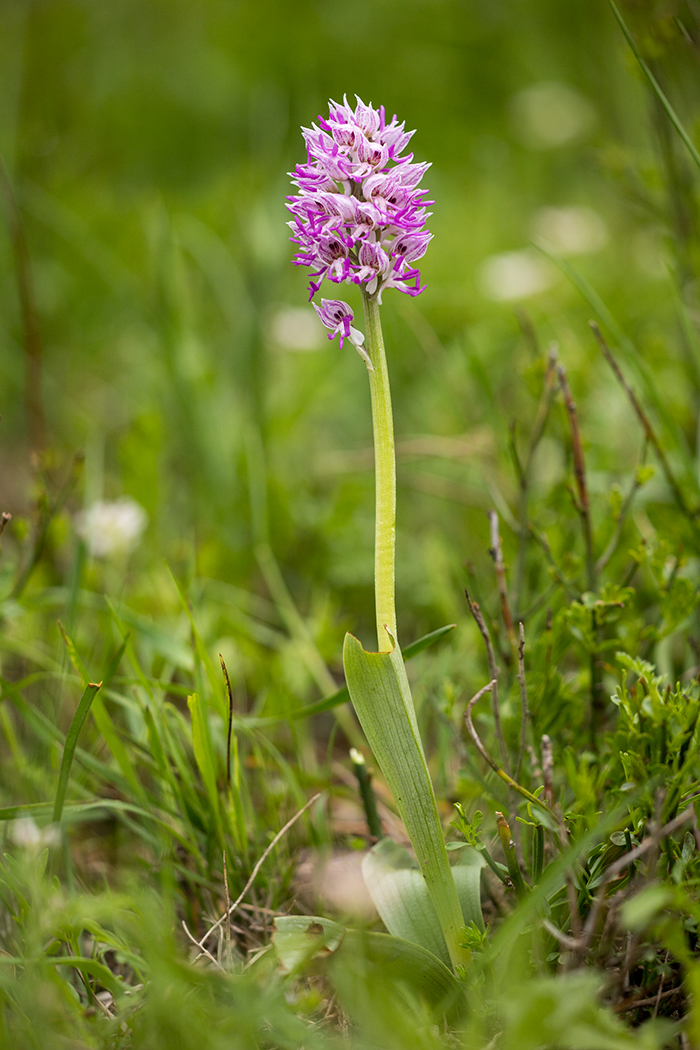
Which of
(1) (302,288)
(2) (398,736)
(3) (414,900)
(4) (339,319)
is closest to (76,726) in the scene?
(2) (398,736)

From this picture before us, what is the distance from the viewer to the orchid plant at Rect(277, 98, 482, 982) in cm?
100

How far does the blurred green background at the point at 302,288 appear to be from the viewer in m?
2.29

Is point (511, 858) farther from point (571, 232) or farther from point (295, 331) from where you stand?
point (571, 232)

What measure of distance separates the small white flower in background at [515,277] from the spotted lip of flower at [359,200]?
2.39m

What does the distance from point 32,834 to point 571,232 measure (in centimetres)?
366

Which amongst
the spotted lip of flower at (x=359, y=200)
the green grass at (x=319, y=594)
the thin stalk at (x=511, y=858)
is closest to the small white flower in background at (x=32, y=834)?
the green grass at (x=319, y=594)

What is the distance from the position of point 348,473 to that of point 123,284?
1.32m

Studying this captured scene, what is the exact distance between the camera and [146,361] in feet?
11.2

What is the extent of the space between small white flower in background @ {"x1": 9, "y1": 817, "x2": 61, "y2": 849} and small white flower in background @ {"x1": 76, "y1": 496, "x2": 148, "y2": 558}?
857 millimetres

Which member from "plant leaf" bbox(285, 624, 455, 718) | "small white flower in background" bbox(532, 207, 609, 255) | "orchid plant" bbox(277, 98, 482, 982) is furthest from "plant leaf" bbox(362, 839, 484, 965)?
"small white flower in background" bbox(532, 207, 609, 255)

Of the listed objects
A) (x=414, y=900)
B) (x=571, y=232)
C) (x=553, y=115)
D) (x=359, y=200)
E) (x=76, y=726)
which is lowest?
(x=414, y=900)

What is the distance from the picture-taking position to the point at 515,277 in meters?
3.42

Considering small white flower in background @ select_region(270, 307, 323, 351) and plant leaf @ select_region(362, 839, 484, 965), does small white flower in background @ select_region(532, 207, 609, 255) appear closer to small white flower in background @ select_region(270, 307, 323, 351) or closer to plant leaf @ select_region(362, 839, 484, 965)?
small white flower in background @ select_region(270, 307, 323, 351)

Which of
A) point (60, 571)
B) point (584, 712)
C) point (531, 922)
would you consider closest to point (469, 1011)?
point (531, 922)
